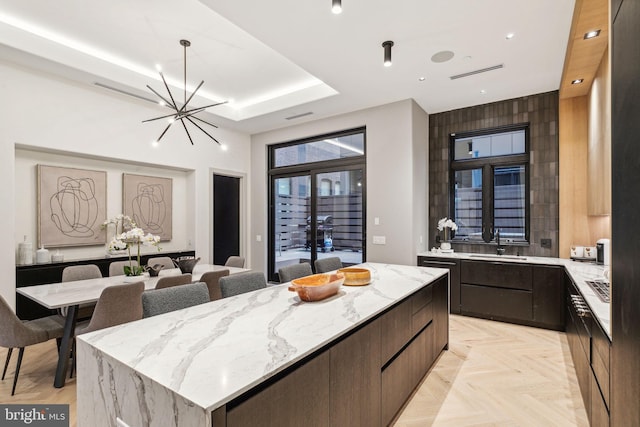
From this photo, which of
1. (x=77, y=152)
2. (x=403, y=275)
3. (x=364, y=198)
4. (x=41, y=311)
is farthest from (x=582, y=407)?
(x=77, y=152)

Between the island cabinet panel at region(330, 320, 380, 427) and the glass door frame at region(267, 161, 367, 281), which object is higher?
Result: the glass door frame at region(267, 161, 367, 281)

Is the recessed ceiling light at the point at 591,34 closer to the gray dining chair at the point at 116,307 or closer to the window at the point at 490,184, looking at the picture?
the window at the point at 490,184

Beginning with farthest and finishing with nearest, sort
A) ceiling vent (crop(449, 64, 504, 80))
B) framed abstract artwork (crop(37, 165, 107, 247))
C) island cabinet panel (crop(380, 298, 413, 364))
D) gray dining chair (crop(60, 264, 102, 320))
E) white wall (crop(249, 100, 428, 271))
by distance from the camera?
white wall (crop(249, 100, 428, 271)), framed abstract artwork (crop(37, 165, 107, 247)), ceiling vent (crop(449, 64, 504, 80)), gray dining chair (crop(60, 264, 102, 320)), island cabinet panel (crop(380, 298, 413, 364))

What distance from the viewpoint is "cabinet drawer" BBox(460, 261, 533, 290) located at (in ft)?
13.2

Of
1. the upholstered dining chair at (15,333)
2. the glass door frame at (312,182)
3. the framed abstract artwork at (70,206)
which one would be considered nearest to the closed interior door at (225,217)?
the glass door frame at (312,182)

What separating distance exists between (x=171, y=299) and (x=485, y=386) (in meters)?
2.56

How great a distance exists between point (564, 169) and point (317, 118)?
143 inches

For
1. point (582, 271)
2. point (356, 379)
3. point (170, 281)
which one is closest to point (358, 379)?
point (356, 379)

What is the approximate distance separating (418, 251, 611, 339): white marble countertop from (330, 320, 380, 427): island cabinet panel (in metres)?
1.14

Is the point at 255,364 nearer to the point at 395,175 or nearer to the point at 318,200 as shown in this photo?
the point at 395,175

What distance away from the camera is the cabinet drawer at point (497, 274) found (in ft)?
13.2

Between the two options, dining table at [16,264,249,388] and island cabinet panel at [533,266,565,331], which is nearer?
dining table at [16,264,249,388]

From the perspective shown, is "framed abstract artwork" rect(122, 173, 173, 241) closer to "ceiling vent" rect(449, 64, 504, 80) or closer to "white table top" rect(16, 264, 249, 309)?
"white table top" rect(16, 264, 249, 309)

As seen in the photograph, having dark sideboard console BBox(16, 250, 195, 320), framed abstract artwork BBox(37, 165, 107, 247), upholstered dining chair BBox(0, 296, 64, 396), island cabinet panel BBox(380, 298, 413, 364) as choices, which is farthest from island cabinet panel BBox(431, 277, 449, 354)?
framed abstract artwork BBox(37, 165, 107, 247)
